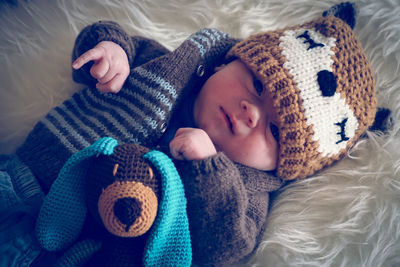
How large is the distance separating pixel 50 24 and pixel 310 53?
2.48 ft

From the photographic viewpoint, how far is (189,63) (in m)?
0.81

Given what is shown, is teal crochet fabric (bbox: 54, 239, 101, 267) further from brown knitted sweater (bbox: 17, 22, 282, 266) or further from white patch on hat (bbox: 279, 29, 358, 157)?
white patch on hat (bbox: 279, 29, 358, 157)

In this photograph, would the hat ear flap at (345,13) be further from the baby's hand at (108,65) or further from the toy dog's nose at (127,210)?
the toy dog's nose at (127,210)

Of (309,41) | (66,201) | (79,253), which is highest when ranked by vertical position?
(309,41)

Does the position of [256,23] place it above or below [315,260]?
above

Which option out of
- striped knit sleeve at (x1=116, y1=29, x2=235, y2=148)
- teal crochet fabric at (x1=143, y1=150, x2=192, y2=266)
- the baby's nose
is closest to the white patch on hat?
the baby's nose

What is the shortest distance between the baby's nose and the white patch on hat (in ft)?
0.35

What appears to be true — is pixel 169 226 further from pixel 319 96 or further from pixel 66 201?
pixel 319 96

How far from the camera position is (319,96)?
2.17 feet

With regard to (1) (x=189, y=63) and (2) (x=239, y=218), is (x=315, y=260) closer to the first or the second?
(2) (x=239, y=218)

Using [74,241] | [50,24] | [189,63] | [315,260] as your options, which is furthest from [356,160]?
[50,24]

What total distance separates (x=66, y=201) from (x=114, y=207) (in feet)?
0.47

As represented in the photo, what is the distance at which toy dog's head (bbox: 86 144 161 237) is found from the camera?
470mm

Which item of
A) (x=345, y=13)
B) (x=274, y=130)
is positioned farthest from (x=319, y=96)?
(x=345, y=13)
